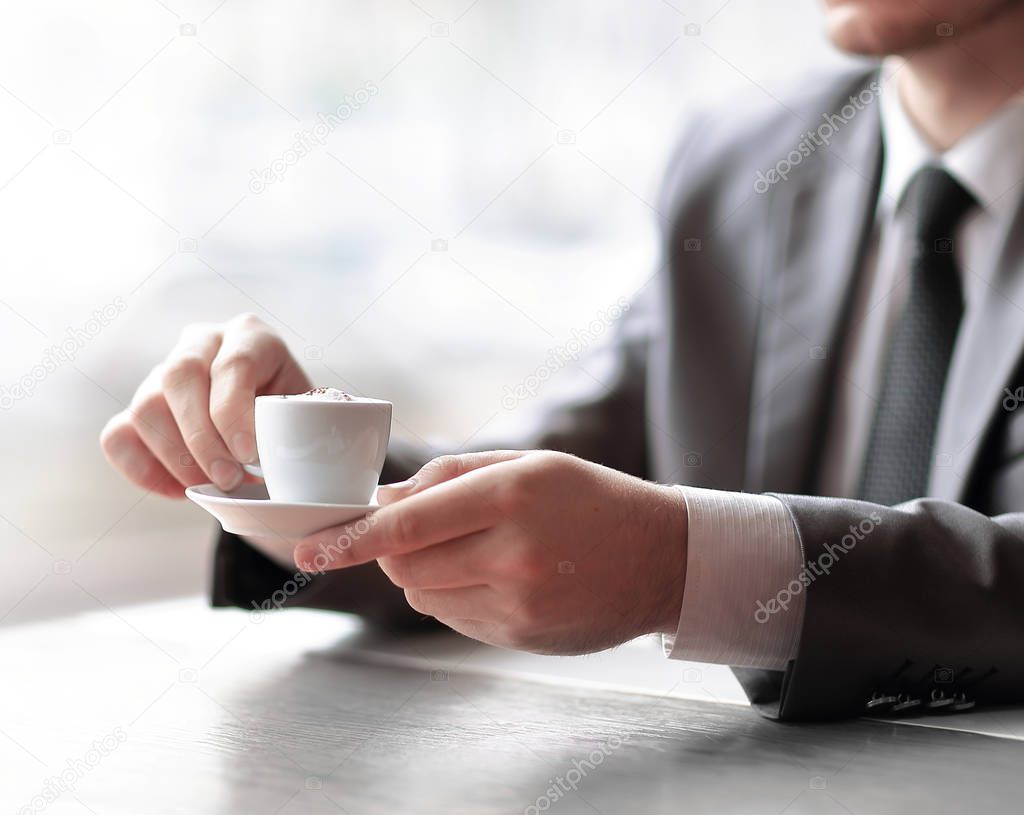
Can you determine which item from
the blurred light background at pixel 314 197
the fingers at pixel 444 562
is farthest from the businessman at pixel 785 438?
the blurred light background at pixel 314 197

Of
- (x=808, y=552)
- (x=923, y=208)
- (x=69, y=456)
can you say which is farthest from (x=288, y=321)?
(x=808, y=552)

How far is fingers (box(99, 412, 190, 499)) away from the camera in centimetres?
100

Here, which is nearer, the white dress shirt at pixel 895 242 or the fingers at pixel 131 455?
the fingers at pixel 131 455

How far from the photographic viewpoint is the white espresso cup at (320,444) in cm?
77

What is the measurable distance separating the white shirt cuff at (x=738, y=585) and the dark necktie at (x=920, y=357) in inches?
21.6

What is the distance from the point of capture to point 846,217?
4.57 ft

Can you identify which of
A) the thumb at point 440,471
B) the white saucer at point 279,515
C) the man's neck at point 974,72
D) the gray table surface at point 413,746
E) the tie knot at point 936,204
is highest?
the man's neck at point 974,72

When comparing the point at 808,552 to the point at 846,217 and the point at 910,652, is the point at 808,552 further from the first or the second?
the point at 846,217

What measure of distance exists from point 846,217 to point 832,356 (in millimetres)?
213

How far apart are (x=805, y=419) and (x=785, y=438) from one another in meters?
0.04

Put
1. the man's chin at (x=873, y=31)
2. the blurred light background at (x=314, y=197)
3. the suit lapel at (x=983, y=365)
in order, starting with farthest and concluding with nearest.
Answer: the blurred light background at (x=314, y=197) → the man's chin at (x=873, y=31) → the suit lapel at (x=983, y=365)

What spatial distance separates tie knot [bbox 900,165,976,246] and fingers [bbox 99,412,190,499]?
1.01m

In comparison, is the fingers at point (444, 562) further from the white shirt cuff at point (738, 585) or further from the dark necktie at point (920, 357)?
the dark necktie at point (920, 357)

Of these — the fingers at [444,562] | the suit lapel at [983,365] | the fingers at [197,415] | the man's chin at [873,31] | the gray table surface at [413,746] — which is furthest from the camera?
the man's chin at [873,31]
